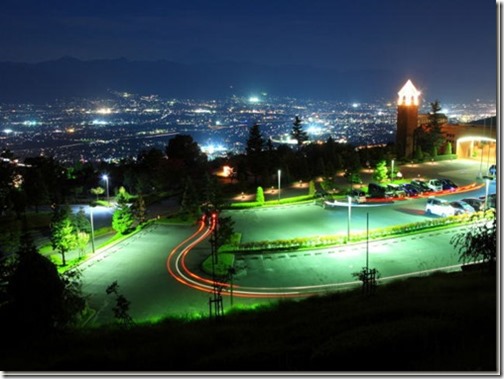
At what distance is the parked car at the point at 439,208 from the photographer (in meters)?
21.5

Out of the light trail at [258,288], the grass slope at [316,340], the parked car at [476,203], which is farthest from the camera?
the parked car at [476,203]

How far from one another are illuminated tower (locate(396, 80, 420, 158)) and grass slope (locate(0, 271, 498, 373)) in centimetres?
3204

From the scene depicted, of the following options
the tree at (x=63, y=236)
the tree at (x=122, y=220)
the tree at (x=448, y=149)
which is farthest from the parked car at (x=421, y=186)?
the tree at (x=63, y=236)

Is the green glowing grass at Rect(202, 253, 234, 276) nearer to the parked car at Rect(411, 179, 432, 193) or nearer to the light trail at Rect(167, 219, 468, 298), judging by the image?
the light trail at Rect(167, 219, 468, 298)

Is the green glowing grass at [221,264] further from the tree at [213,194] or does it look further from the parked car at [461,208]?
the parked car at [461,208]

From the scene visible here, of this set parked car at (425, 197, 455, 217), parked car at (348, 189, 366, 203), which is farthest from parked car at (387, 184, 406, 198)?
parked car at (425, 197, 455, 217)

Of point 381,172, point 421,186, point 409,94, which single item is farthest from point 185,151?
point 421,186

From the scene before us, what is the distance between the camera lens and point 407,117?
4219 centimetres

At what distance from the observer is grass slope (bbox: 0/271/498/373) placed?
20.1 ft

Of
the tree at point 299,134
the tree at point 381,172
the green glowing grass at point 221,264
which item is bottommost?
the green glowing grass at point 221,264

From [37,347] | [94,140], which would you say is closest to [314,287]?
[37,347]

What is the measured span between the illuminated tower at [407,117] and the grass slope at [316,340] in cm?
3204

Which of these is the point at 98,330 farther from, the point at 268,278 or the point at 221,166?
the point at 221,166

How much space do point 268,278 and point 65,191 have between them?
79.6ft
